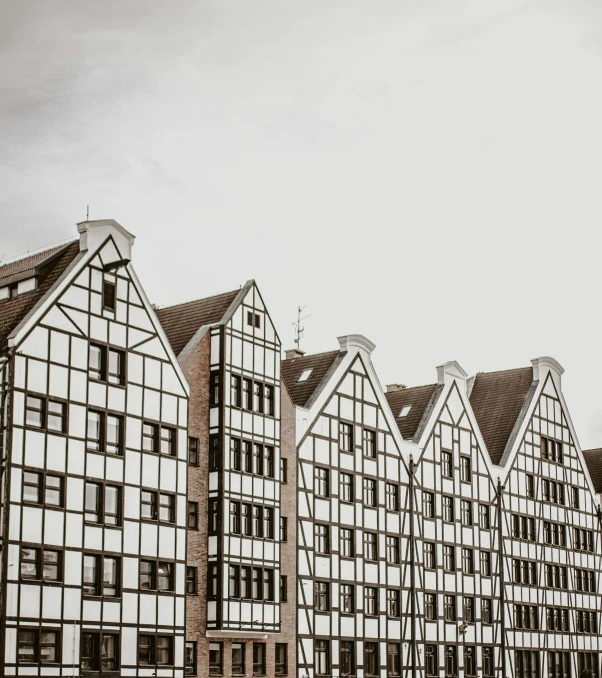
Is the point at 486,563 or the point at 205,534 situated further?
the point at 486,563

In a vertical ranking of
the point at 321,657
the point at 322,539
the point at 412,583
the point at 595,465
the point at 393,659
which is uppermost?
the point at 595,465

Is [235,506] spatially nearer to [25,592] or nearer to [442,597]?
[25,592]

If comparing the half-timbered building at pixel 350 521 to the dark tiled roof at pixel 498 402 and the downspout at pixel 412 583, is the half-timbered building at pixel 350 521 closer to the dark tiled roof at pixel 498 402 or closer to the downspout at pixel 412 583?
the downspout at pixel 412 583

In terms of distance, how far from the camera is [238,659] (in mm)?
49875

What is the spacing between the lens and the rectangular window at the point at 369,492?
192 feet

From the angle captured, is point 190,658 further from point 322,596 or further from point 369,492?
point 369,492

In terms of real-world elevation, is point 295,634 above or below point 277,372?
below

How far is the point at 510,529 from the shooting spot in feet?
224

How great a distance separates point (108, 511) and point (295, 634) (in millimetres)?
12077

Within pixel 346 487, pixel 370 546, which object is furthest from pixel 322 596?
pixel 346 487

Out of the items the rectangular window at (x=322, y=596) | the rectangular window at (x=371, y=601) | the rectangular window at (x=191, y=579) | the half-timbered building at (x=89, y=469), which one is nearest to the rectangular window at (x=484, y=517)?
the rectangular window at (x=371, y=601)

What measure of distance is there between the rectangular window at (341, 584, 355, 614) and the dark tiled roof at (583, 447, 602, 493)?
32.0 meters

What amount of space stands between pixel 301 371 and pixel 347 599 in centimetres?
1105

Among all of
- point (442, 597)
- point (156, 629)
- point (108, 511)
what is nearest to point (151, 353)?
point (108, 511)
